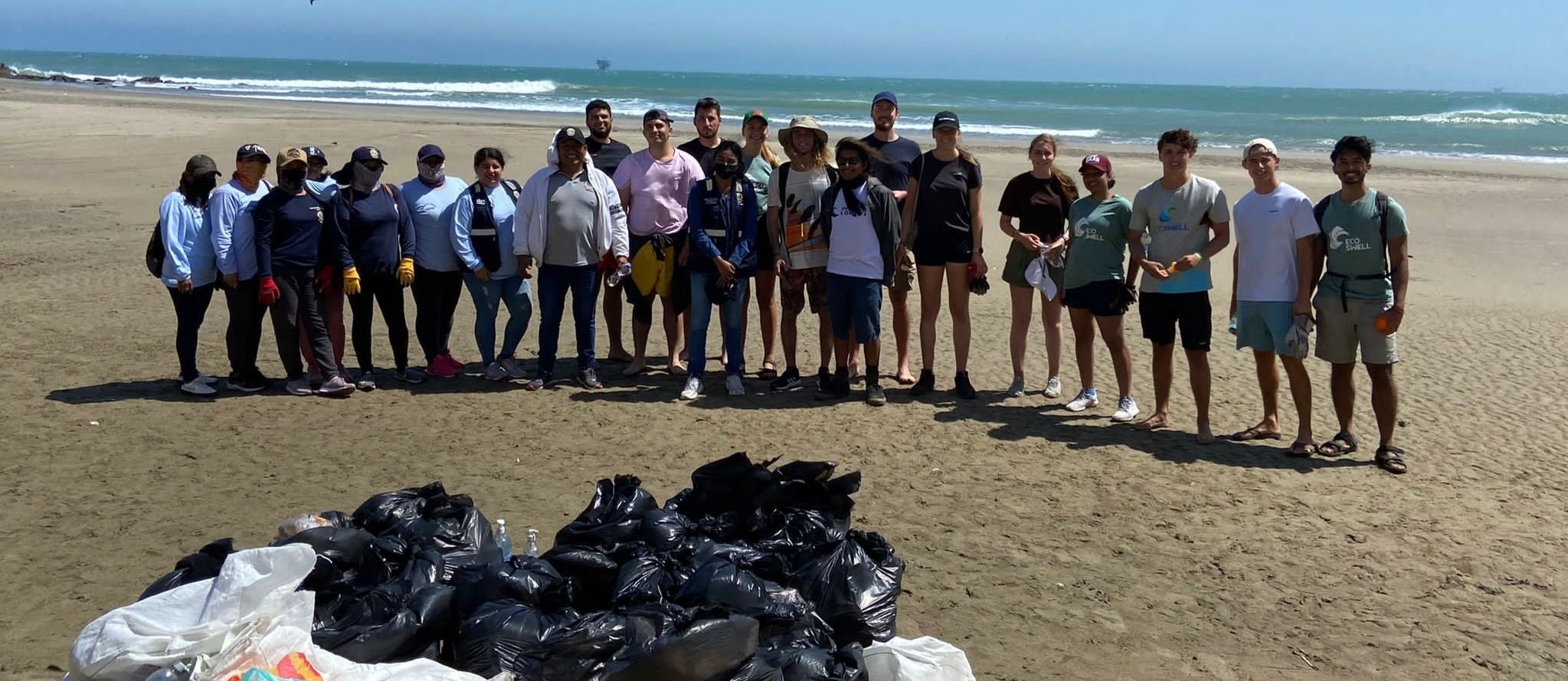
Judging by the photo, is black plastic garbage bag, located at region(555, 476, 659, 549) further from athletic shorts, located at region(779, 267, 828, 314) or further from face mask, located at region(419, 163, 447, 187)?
face mask, located at region(419, 163, 447, 187)

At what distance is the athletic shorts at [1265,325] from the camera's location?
6.95m

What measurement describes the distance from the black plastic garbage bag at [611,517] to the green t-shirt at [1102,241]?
3.46m

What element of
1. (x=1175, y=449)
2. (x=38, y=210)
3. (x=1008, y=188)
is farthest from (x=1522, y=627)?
(x=38, y=210)

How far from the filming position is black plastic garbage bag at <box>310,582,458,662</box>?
3.83 m

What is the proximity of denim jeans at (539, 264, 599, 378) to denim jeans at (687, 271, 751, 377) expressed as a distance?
0.69 m

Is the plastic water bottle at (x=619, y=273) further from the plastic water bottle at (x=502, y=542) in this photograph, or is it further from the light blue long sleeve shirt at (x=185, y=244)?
the plastic water bottle at (x=502, y=542)

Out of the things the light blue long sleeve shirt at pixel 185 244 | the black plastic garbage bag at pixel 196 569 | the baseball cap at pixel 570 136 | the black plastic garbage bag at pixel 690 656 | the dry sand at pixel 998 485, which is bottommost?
the dry sand at pixel 998 485

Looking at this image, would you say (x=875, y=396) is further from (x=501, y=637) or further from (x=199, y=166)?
(x=199, y=166)

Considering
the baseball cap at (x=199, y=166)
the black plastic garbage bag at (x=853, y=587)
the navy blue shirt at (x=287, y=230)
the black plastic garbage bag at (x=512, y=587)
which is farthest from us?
the baseball cap at (x=199, y=166)

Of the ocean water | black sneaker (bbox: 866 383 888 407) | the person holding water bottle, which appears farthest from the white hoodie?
the ocean water

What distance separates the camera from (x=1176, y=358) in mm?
9406

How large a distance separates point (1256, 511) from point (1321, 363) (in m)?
3.66

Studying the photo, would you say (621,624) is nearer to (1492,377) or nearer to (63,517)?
(63,517)

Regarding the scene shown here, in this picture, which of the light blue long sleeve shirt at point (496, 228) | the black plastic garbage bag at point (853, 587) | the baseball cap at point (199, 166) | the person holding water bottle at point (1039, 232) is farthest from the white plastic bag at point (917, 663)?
the baseball cap at point (199, 166)
